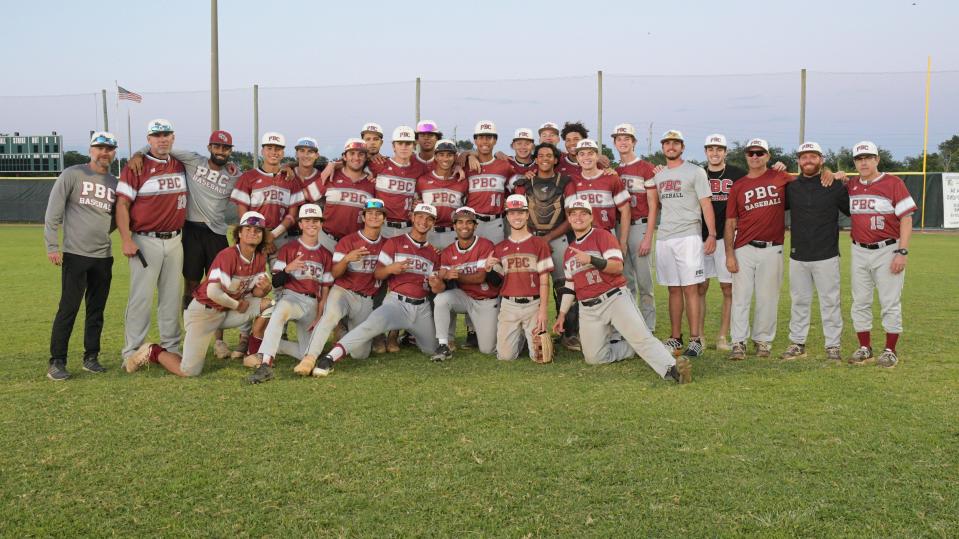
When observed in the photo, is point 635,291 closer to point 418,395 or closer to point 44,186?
point 418,395

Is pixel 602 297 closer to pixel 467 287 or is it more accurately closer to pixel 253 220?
pixel 467 287

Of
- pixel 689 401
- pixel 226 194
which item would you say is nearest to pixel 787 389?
pixel 689 401

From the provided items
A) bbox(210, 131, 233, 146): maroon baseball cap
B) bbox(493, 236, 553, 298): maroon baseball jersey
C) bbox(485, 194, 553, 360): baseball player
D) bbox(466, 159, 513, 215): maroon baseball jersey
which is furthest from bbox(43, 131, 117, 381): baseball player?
bbox(493, 236, 553, 298): maroon baseball jersey

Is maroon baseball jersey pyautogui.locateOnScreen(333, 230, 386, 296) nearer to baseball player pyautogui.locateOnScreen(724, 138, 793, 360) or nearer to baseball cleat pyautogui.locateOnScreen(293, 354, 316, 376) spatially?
baseball cleat pyautogui.locateOnScreen(293, 354, 316, 376)

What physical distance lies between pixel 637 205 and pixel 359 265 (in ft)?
8.83

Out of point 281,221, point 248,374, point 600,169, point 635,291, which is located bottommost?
point 248,374

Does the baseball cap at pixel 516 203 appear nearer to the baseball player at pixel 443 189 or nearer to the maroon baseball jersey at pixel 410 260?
the baseball player at pixel 443 189

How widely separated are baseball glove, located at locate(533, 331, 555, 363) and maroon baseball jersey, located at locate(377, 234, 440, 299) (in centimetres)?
116

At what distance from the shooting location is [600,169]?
7090 mm

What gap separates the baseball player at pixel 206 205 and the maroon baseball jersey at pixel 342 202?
774 millimetres

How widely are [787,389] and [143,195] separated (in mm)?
5317

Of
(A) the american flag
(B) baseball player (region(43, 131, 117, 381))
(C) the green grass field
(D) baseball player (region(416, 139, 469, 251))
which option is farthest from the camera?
(A) the american flag

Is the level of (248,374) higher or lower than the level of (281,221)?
→ lower

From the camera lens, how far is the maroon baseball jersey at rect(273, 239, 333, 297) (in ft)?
21.5
